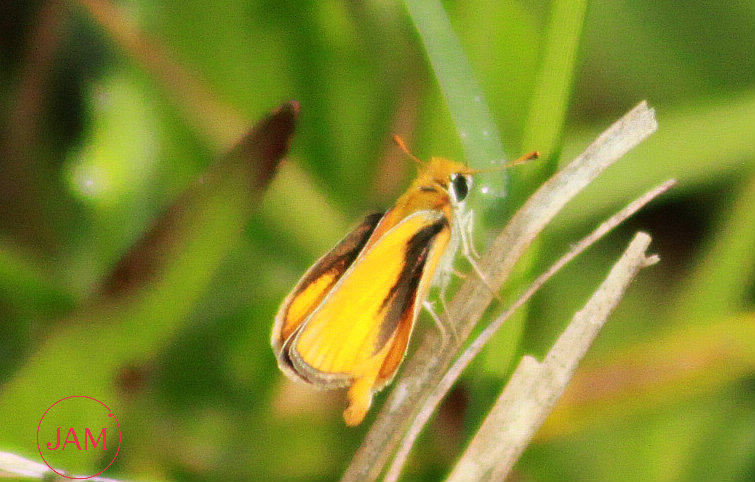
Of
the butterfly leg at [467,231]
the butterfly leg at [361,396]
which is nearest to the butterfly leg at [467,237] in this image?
the butterfly leg at [467,231]

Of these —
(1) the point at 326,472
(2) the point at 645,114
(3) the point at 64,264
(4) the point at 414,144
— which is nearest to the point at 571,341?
(2) the point at 645,114

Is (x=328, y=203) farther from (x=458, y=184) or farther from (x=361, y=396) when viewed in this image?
(x=361, y=396)

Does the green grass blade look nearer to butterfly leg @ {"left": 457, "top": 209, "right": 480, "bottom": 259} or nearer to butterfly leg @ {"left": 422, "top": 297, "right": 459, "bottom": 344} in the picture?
butterfly leg @ {"left": 457, "top": 209, "right": 480, "bottom": 259}

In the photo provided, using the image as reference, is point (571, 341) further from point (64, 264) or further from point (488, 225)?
point (64, 264)

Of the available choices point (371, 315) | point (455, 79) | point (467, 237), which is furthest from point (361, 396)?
point (455, 79)

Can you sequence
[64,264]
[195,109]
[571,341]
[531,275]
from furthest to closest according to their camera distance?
[64,264] → [195,109] → [531,275] → [571,341]

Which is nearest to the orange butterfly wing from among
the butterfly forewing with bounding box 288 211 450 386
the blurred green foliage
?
the butterfly forewing with bounding box 288 211 450 386
